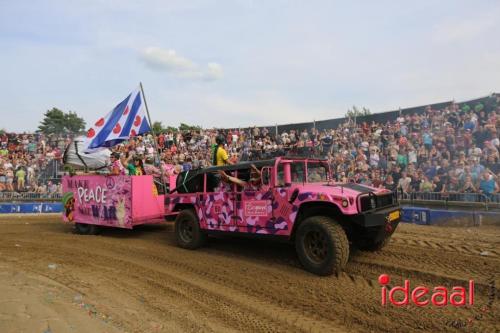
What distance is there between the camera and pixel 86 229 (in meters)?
10.4

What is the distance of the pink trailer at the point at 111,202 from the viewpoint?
919 centimetres

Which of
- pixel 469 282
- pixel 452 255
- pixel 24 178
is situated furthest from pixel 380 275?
pixel 24 178

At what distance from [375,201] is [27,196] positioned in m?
17.1

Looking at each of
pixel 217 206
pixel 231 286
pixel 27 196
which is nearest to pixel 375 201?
pixel 231 286

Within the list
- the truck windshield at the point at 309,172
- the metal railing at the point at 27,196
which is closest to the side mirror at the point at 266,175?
the truck windshield at the point at 309,172

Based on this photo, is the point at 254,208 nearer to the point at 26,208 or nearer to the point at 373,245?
the point at 373,245

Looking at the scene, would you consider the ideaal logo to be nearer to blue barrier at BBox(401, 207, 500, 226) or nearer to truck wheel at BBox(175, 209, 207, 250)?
truck wheel at BBox(175, 209, 207, 250)

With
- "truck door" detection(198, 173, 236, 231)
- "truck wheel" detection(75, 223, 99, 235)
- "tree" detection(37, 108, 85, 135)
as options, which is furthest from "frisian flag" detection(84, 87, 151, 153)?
"tree" detection(37, 108, 85, 135)

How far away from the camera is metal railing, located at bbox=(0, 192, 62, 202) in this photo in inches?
684

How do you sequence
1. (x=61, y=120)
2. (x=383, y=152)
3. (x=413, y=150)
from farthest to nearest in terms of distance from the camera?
(x=61, y=120) < (x=383, y=152) < (x=413, y=150)

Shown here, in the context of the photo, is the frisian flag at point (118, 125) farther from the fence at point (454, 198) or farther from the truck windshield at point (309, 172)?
the fence at point (454, 198)

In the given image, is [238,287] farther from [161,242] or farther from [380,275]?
[161,242]

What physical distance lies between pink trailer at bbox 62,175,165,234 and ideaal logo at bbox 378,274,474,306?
612 cm

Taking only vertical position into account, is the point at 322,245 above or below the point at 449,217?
above
